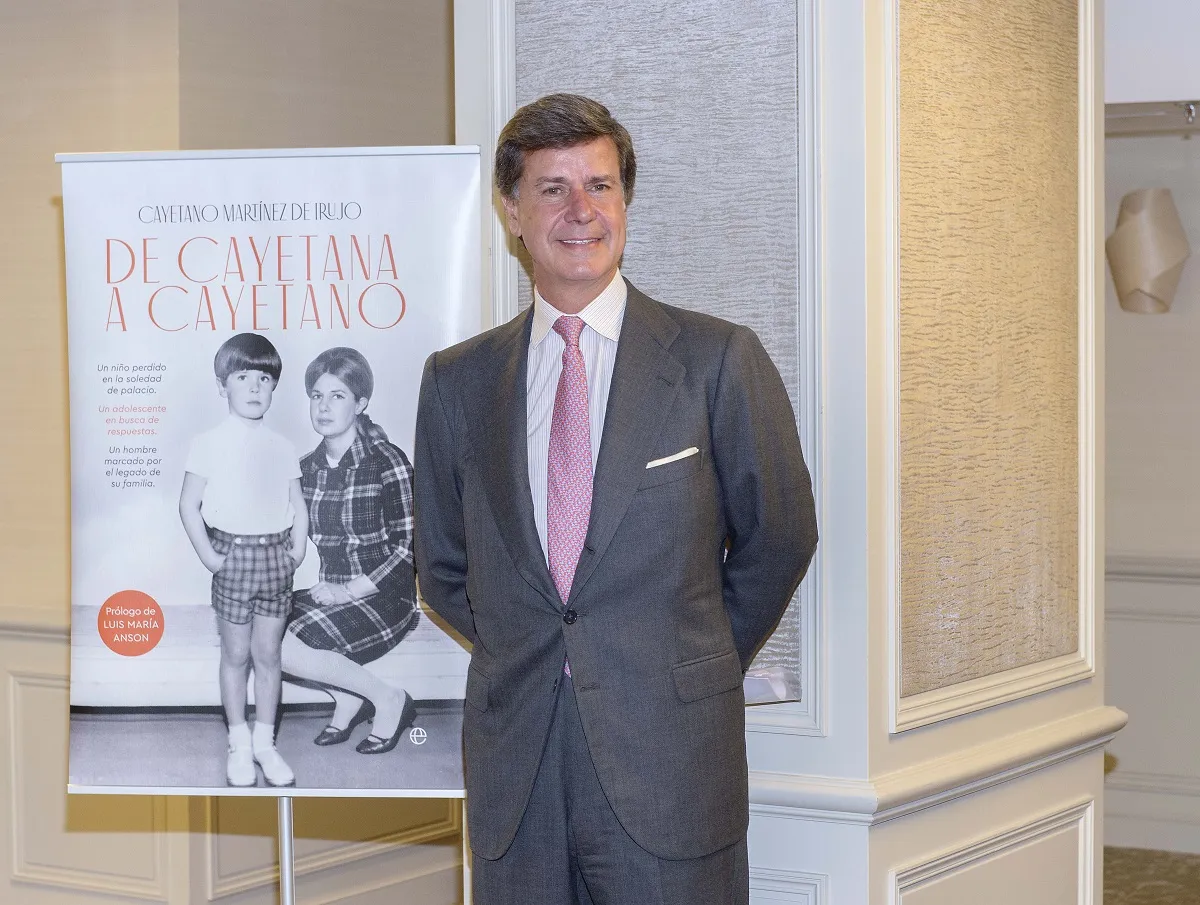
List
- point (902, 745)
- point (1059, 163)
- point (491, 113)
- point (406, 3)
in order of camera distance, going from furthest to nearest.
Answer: point (406, 3)
point (1059, 163)
point (491, 113)
point (902, 745)

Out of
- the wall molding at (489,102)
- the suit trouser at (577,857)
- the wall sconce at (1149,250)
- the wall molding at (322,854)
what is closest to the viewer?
the suit trouser at (577,857)

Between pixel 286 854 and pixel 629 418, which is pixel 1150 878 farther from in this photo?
pixel 629 418

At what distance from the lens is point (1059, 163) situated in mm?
2943

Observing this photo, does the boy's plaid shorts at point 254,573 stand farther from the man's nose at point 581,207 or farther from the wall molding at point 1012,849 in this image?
the wall molding at point 1012,849

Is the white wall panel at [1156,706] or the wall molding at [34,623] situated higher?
the wall molding at [34,623]

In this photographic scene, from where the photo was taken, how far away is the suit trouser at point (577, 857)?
6.73 feet

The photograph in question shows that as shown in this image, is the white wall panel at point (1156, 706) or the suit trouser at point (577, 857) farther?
the white wall panel at point (1156, 706)

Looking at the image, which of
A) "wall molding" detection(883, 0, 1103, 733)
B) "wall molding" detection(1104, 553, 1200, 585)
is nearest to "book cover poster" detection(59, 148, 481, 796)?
"wall molding" detection(883, 0, 1103, 733)

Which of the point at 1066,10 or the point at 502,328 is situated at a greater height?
the point at 1066,10

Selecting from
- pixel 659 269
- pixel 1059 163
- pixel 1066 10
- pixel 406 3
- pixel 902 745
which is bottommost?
pixel 902 745

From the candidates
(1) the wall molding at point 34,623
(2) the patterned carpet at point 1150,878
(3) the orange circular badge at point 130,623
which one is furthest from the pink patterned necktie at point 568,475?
(2) the patterned carpet at point 1150,878

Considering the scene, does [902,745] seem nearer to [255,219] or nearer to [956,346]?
[956,346]

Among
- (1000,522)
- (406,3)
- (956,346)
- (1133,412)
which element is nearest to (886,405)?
(956,346)

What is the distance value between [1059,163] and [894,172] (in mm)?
627
